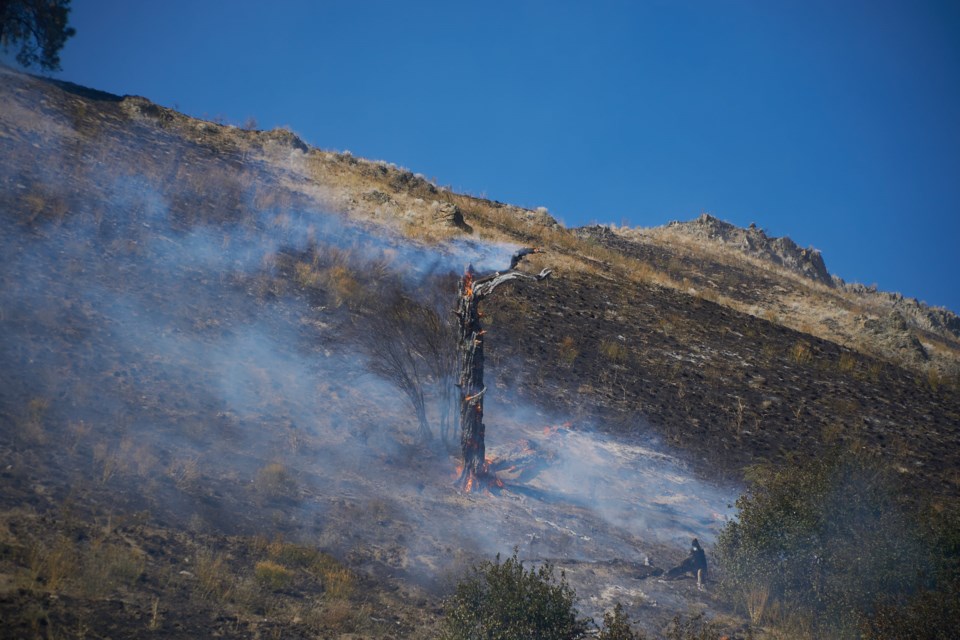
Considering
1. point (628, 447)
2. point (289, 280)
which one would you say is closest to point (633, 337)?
point (628, 447)

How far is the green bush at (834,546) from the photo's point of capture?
32.8 ft

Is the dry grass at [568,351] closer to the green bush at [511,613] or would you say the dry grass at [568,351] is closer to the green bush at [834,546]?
the green bush at [834,546]

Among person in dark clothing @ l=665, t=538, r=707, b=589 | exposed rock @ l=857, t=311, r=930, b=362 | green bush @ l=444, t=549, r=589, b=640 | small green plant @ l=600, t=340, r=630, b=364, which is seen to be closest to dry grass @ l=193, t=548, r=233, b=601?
green bush @ l=444, t=549, r=589, b=640

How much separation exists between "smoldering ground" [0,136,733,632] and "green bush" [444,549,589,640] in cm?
233

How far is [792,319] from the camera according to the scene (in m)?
30.8

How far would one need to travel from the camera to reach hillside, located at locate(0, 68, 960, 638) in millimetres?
8609

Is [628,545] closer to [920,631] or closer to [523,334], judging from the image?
[920,631]

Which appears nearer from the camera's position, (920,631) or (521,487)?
(920,631)

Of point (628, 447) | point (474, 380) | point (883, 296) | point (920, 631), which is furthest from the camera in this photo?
point (883, 296)

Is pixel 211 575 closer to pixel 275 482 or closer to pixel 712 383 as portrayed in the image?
pixel 275 482

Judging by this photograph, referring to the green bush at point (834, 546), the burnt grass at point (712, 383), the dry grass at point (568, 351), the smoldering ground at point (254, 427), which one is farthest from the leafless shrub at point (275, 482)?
the dry grass at point (568, 351)

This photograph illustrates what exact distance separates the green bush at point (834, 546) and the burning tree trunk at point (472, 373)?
492cm

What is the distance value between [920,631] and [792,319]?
83.5 ft

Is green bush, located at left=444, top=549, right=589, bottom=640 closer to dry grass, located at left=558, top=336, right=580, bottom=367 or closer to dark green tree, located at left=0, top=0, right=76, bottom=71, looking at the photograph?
dry grass, located at left=558, top=336, right=580, bottom=367
